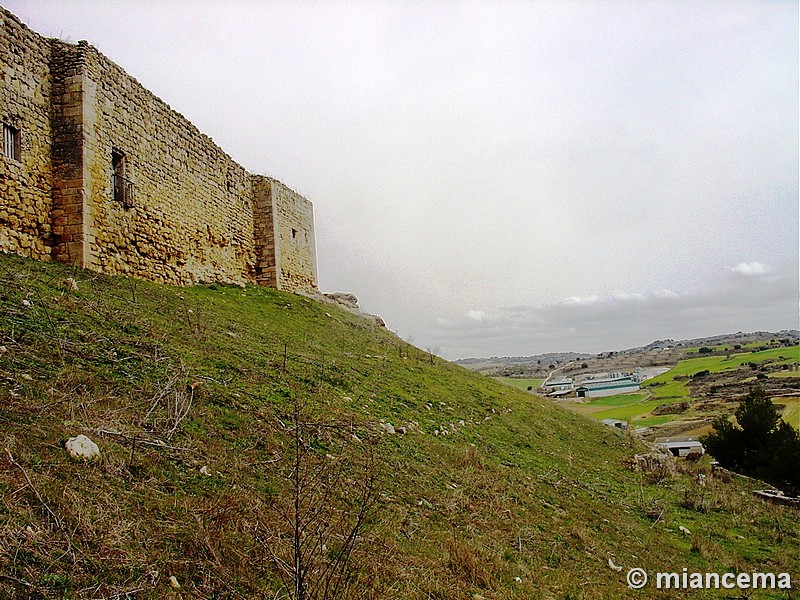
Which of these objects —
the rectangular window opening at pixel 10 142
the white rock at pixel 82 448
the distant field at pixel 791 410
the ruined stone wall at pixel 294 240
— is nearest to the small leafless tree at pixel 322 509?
the white rock at pixel 82 448

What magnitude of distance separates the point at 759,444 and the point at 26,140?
2796 cm

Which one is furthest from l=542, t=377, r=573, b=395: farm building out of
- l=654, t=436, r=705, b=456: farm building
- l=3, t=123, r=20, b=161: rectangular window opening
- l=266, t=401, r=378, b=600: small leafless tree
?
l=3, t=123, r=20, b=161: rectangular window opening

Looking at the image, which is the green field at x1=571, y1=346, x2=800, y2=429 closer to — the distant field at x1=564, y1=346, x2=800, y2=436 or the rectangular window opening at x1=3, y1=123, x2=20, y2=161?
the distant field at x1=564, y1=346, x2=800, y2=436

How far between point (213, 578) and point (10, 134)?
10.6 metres

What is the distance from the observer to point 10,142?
9.97m

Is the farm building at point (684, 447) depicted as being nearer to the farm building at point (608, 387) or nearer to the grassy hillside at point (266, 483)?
Result: the grassy hillside at point (266, 483)

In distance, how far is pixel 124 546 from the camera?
129 inches

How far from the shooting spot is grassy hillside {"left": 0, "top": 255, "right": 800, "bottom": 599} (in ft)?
11.2

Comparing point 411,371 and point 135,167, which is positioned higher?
point 135,167

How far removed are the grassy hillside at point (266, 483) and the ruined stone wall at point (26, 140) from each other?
34.9 inches

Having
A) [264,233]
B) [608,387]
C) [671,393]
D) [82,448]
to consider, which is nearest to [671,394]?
[671,393]

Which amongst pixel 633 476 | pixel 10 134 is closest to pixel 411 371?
pixel 633 476

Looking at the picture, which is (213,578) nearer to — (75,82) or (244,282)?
(75,82)

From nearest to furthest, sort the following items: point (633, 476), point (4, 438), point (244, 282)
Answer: point (4, 438) → point (633, 476) → point (244, 282)
